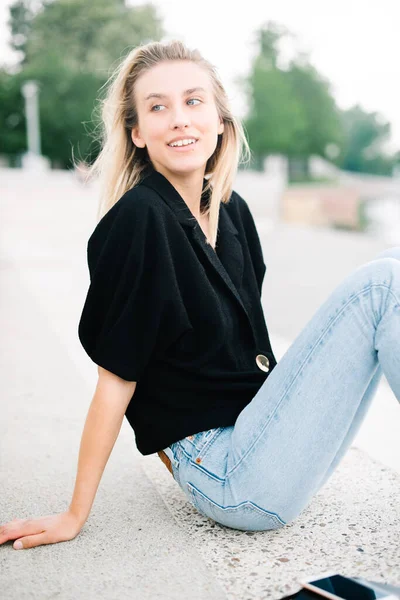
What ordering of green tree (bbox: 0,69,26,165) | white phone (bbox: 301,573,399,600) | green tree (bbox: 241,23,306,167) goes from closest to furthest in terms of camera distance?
1. white phone (bbox: 301,573,399,600)
2. green tree (bbox: 0,69,26,165)
3. green tree (bbox: 241,23,306,167)

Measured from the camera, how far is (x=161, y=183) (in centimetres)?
234

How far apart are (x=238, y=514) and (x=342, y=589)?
0.46m

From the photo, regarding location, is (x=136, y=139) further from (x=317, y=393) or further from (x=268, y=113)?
(x=268, y=113)

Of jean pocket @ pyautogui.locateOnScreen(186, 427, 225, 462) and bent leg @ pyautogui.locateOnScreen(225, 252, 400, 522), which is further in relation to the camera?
jean pocket @ pyautogui.locateOnScreen(186, 427, 225, 462)

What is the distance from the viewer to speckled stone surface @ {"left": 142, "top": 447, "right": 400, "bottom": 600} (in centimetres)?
205

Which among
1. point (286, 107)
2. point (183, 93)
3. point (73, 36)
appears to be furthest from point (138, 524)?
point (286, 107)

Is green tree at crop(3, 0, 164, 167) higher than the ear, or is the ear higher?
green tree at crop(3, 0, 164, 167)

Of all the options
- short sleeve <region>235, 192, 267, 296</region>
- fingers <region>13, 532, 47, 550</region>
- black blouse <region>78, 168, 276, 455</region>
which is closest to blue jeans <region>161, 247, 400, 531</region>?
black blouse <region>78, 168, 276, 455</region>

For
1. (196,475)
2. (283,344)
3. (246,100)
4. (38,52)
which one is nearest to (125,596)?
(196,475)

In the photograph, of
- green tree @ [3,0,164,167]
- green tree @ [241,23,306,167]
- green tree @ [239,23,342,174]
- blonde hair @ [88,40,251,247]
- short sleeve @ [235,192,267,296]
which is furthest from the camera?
green tree @ [239,23,342,174]

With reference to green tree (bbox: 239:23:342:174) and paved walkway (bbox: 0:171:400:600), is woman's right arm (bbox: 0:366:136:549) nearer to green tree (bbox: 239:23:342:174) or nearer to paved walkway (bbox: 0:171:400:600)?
paved walkway (bbox: 0:171:400:600)

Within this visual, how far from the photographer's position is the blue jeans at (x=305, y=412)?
2.02 metres

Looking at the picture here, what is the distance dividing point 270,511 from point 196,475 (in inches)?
10.0

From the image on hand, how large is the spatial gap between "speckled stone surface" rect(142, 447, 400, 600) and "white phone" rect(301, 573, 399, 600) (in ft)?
0.22
